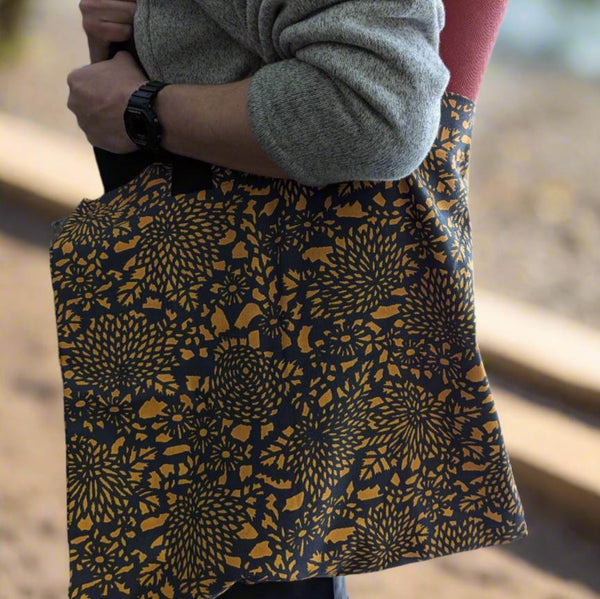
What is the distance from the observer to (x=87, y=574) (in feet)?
2.93

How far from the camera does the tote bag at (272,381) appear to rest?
822 millimetres

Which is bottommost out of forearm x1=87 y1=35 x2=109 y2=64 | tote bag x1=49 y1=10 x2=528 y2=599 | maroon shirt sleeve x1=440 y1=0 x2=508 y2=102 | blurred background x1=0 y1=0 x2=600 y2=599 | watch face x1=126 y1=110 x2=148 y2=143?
blurred background x1=0 y1=0 x2=600 y2=599

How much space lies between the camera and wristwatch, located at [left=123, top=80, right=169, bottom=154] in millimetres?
803

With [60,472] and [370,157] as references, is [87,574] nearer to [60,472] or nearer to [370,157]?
[370,157]

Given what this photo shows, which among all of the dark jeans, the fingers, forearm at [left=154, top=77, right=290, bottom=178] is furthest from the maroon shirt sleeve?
the dark jeans

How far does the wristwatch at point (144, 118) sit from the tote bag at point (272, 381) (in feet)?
0.14

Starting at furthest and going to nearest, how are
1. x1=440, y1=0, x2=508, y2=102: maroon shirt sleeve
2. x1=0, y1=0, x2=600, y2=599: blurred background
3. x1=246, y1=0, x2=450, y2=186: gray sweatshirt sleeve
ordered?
1. x1=0, y1=0, x2=600, y2=599: blurred background
2. x1=440, y1=0, x2=508, y2=102: maroon shirt sleeve
3. x1=246, y1=0, x2=450, y2=186: gray sweatshirt sleeve

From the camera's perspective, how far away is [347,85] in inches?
27.3

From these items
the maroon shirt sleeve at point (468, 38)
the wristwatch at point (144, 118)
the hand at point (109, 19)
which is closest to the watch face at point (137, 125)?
the wristwatch at point (144, 118)

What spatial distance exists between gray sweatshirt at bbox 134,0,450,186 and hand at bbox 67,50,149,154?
3.7 inches

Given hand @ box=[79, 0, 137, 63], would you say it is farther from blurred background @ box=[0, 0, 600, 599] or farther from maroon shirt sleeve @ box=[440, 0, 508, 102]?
blurred background @ box=[0, 0, 600, 599]

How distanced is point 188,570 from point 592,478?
4.38ft

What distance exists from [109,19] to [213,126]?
0.19 m

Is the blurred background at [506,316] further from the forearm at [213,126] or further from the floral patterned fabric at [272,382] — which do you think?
the forearm at [213,126]
